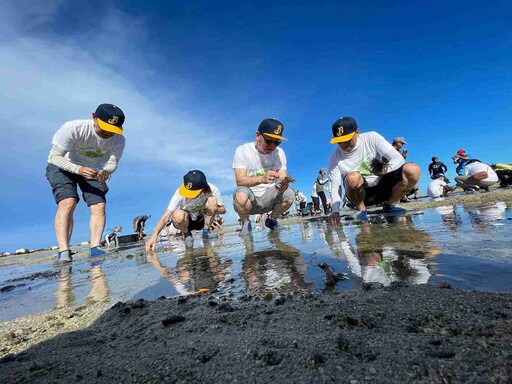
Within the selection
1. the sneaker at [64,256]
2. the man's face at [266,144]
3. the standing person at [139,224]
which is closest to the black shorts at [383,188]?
the man's face at [266,144]

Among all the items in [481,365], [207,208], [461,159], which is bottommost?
[481,365]

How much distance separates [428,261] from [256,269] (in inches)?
→ 41.5

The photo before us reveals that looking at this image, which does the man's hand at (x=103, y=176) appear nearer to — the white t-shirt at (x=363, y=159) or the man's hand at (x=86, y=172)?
the man's hand at (x=86, y=172)

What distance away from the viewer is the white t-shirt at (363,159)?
208 inches

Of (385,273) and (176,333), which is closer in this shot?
(176,333)

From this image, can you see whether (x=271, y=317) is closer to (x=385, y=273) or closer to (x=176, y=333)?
(x=176, y=333)

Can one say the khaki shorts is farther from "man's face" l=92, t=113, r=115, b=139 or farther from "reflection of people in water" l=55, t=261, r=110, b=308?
"reflection of people in water" l=55, t=261, r=110, b=308

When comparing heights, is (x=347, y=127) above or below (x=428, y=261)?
above

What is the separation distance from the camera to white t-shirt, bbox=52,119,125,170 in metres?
Answer: 4.73

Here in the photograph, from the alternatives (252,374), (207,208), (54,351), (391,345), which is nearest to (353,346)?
(391,345)

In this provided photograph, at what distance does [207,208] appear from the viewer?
6805mm

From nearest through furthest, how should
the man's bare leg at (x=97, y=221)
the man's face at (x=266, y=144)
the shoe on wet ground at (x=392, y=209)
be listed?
the man's bare leg at (x=97, y=221)
the man's face at (x=266, y=144)
the shoe on wet ground at (x=392, y=209)

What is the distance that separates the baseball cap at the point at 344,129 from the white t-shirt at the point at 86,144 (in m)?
3.56

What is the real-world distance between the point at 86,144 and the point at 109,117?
0.66 meters
